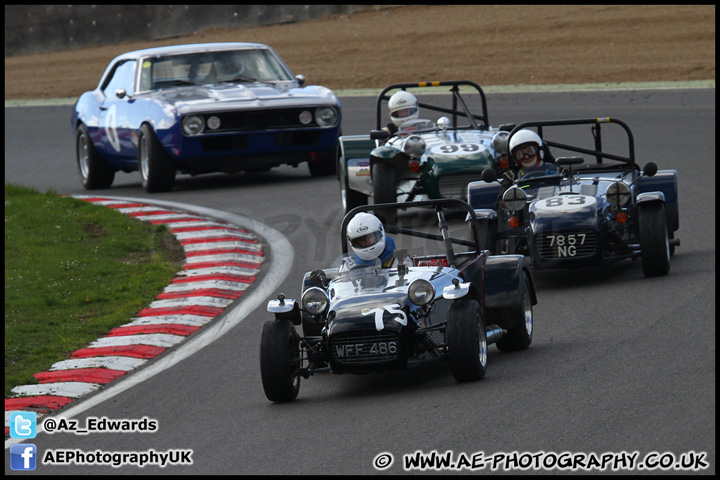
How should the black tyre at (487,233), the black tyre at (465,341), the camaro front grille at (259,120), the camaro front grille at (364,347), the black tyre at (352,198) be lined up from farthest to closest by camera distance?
the camaro front grille at (259,120) → the black tyre at (352,198) → the black tyre at (487,233) → the camaro front grille at (364,347) → the black tyre at (465,341)

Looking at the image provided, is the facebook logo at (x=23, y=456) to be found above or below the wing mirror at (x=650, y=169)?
below

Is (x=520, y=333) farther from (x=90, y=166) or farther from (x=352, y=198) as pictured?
(x=90, y=166)

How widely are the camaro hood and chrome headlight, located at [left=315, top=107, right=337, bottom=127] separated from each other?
8cm

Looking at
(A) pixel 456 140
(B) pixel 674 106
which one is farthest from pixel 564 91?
(A) pixel 456 140

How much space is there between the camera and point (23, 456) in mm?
6383

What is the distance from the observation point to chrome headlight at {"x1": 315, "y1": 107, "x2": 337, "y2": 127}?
15000 mm

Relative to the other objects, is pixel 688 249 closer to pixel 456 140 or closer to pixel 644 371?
pixel 456 140

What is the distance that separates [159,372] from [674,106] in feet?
44.7

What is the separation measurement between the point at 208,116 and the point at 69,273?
12.9 feet

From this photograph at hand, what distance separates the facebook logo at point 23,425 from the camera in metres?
6.83

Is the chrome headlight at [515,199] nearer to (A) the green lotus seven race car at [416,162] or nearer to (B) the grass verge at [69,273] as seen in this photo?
(A) the green lotus seven race car at [416,162]

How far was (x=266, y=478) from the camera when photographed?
5680 mm

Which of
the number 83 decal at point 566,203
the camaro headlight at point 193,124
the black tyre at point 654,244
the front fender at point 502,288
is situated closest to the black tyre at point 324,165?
the camaro headlight at point 193,124

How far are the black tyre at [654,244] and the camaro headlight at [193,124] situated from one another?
627cm
